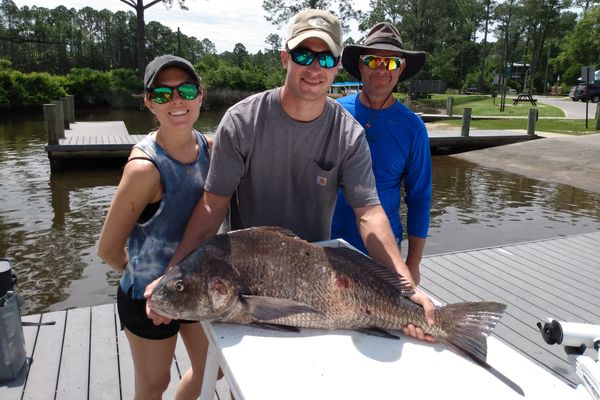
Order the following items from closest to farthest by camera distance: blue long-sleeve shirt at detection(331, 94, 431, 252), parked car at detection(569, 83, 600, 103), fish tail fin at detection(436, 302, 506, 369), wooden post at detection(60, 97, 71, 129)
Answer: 1. fish tail fin at detection(436, 302, 506, 369)
2. blue long-sleeve shirt at detection(331, 94, 431, 252)
3. wooden post at detection(60, 97, 71, 129)
4. parked car at detection(569, 83, 600, 103)

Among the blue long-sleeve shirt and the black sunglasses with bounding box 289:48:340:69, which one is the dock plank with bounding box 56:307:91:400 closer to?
the blue long-sleeve shirt

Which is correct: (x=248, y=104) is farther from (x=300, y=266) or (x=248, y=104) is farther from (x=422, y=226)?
(x=422, y=226)

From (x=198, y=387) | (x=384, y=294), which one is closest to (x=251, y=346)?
(x=384, y=294)

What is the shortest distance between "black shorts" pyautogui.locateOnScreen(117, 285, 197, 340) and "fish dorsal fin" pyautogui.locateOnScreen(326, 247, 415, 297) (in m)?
0.94

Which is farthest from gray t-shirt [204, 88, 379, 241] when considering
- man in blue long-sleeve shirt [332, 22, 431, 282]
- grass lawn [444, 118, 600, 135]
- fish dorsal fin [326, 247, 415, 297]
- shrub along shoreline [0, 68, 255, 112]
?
shrub along shoreline [0, 68, 255, 112]

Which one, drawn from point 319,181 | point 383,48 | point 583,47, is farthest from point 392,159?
point 583,47

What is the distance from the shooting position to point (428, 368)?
5.71 feet

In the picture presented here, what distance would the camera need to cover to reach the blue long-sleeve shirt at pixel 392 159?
307cm

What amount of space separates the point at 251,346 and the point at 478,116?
35062 millimetres

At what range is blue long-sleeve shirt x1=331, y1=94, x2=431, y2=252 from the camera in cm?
307

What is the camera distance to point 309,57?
2.23m

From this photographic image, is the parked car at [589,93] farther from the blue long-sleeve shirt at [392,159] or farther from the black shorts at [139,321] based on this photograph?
the black shorts at [139,321]

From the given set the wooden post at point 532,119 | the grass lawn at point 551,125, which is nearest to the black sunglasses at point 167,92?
the wooden post at point 532,119

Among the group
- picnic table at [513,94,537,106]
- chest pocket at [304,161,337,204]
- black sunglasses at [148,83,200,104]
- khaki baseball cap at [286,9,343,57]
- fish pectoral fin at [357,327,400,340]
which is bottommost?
fish pectoral fin at [357,327,400,340]
